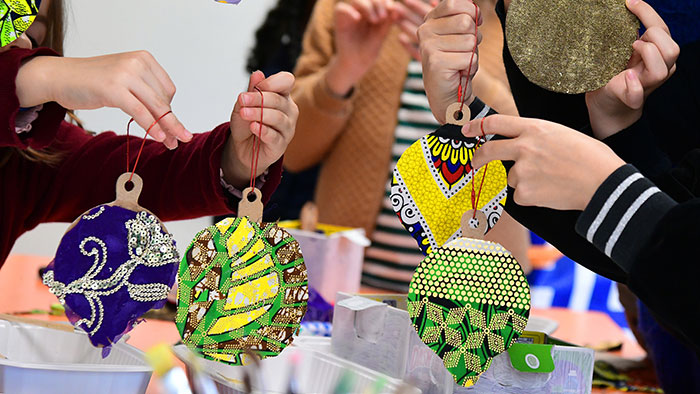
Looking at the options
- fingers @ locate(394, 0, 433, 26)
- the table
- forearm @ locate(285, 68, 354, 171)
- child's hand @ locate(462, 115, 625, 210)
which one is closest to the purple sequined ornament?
the table

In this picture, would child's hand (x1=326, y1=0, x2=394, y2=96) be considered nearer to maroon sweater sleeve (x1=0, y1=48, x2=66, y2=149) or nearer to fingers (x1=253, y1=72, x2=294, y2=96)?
fingers (x1=253, y1=72, x2=294, y2=96)

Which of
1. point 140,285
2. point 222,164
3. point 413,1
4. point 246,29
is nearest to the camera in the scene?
point 140,285

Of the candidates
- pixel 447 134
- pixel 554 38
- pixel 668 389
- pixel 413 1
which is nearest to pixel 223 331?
pixel 447 134

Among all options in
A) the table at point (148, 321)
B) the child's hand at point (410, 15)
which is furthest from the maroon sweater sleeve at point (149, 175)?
the child's hand at point (410, 15)

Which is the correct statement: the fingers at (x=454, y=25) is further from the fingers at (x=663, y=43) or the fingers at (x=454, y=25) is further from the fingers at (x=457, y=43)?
the fingers at (x=663, y=43)

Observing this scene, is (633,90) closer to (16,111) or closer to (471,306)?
(471,306)

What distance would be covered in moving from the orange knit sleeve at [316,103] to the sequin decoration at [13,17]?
3.45ft

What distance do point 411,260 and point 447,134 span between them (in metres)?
0.96

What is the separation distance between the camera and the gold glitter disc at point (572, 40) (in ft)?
2.35

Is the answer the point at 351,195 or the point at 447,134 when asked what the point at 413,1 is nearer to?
the point at 351,195

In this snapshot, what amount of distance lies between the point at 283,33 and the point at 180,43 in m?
1.12

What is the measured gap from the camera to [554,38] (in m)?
0.73

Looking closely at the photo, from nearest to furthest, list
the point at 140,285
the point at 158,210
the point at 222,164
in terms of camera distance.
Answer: the point at 140,285, the point at 222,164, the point at 158,210

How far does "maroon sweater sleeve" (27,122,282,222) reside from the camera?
84 centimetres
